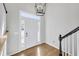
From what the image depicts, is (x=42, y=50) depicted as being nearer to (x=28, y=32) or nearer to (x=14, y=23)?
(x=28, y=32)

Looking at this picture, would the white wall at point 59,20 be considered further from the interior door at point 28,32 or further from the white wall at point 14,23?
the white wall at point 14,23

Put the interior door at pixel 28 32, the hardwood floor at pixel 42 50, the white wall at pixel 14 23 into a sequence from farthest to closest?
the interior door at pixel 28 32 < the hardwood floor at pixel 42 50 < the white wall at pixel 14 23

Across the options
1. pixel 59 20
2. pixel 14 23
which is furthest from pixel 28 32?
pixel 59 20

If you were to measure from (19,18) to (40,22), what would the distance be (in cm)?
100

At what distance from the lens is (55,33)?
160 inches

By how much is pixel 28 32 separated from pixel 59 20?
117cm

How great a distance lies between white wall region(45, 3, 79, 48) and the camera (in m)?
3.34

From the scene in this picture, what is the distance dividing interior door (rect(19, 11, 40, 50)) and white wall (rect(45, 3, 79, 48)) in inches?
17.0

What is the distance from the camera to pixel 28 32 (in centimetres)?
380

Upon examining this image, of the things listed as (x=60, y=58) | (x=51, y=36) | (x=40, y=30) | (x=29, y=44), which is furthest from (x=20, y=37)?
(x=60, y=58)

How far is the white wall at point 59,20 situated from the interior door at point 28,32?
1.41ft

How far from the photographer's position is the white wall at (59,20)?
3340 mm

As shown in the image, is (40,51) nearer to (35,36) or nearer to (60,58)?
(35,36)

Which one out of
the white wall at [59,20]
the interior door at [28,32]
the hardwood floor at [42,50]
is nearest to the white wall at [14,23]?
the interior door at [28,32]
